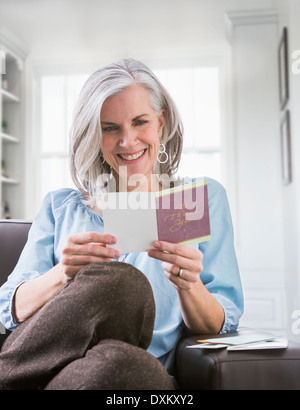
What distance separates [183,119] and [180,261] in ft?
12.0

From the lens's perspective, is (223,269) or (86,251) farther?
(223,269)

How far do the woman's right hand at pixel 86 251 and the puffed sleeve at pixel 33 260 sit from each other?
295 millimetres

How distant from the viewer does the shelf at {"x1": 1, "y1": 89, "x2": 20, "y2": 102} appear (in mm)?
4545

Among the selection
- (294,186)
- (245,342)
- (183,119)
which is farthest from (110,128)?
(183,119)

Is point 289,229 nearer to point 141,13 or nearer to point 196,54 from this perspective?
point 196,54

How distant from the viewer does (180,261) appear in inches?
46.4

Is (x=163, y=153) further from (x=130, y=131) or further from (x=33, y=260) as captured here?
(x=33, y=260)

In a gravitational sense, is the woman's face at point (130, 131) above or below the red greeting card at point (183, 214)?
above

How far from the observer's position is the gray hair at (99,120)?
4.98 ft

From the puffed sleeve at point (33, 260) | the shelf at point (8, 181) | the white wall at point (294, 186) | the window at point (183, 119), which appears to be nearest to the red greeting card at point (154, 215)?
the puffed sleeve at point (33, 260)

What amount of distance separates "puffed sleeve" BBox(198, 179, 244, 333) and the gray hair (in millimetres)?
316

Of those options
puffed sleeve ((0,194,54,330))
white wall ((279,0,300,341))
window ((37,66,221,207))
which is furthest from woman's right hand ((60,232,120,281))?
window ((37,66,221,207))

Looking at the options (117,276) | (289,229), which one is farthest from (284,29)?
(117,276)

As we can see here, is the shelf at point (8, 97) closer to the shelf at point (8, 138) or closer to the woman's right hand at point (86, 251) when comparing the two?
the shelf at point (8, 138)
